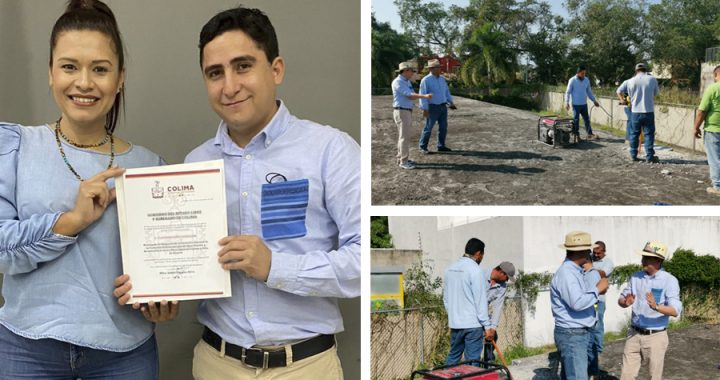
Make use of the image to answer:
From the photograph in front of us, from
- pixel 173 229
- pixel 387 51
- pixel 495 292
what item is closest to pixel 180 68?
pixel 387 51

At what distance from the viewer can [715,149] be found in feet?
9.65

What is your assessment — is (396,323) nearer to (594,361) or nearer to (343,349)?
(594,361)

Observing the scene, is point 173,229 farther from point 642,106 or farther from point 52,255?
point 642,106

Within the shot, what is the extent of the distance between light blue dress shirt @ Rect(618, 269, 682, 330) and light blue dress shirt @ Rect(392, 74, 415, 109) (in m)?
1.15

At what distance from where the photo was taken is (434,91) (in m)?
3.02

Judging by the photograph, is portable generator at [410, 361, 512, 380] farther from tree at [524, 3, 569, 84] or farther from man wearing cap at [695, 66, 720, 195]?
tree at [524, 3, 569, 84]

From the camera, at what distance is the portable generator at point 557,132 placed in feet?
11.6

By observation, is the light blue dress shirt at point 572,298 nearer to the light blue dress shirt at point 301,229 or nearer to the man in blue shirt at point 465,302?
the man in blue shirt at point 465,302

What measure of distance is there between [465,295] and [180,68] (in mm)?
1810

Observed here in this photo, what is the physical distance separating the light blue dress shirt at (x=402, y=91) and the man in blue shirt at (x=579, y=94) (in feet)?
2.63

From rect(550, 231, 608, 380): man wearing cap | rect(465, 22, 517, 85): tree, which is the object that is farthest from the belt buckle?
rect(465, 22, 517, 85): tree

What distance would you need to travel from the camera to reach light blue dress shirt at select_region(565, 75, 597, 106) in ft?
10.6

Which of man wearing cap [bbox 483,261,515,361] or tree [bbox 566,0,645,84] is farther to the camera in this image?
tree [bbox 566,0,645,84]

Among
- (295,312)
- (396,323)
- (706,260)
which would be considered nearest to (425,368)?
(396,323)
